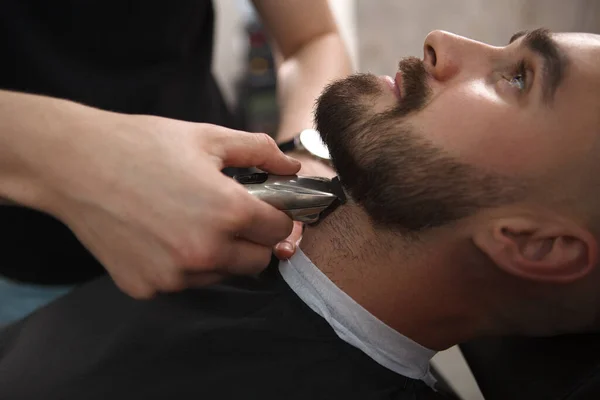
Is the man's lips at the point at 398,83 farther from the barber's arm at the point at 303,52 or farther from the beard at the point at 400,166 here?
the barber's arm at the point at 303,52

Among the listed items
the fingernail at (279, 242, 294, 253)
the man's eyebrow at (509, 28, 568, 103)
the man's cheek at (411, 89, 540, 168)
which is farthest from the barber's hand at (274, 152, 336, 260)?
the man's eyebrow at (509, 28, 568, 103)

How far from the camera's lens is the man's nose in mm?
756

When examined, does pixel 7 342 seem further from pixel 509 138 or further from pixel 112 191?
pixel 509 138

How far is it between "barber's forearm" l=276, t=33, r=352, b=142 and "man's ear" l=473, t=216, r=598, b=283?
19.2 inches

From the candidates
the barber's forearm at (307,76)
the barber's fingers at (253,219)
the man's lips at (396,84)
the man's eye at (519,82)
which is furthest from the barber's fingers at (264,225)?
the barber's forearm at (307,76)

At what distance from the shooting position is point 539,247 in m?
0.71

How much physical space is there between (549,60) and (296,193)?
38 cm

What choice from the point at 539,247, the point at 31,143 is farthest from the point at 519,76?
the point at 31,143

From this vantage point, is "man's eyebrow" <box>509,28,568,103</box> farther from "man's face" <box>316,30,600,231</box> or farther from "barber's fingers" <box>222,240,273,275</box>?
"barber's fingers" <box>222,240,273,275</box>

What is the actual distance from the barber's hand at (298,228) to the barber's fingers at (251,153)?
152 millimetres

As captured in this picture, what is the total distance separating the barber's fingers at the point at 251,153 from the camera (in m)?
0.61

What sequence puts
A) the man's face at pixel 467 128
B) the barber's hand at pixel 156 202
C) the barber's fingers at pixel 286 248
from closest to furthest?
the barber's hand at pixel 156 202 → the man's face at pixel 467 128 → the barber's fingers at pixel 286 248

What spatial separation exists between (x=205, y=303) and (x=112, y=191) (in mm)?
315

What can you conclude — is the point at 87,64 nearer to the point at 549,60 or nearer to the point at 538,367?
the point at 549,60
